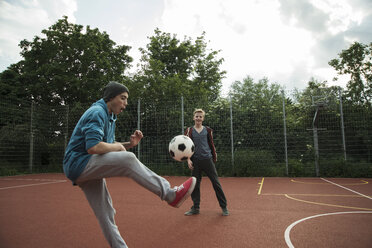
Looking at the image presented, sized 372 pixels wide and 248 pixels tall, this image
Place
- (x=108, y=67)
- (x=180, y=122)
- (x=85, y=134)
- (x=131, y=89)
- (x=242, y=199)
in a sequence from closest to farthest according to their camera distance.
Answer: (x=85, y=134), (x=242, y=199), (x=180, y=122), (x=131, y=89), (x=108, y=67)

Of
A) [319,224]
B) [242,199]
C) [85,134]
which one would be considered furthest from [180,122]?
[85,134]

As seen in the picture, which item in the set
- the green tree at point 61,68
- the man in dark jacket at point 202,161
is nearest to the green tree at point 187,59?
the green tree at point 61,68

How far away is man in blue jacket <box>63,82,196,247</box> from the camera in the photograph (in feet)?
6.27

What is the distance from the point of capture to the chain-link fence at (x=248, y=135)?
9195mm

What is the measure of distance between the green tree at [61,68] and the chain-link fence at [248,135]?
5.50m

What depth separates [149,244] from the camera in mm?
2785

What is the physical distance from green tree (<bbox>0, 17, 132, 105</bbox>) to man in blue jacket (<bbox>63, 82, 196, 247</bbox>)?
53.0 feet

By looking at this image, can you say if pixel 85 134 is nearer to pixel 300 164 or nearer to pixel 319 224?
pixel 319 224

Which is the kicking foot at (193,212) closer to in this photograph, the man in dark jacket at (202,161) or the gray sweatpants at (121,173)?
the man in dark jacket at (202,161)

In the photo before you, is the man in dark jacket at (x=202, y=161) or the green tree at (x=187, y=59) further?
the green tree at (x=187, y=59)

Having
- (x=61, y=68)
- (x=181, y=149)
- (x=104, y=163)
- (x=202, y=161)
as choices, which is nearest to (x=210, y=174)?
(x=202, y=161)

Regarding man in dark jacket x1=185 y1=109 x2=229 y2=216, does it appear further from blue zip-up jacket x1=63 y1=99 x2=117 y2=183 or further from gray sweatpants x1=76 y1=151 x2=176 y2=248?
blue zip-up jacket x1=63 y1=99 x2=117 y2=183

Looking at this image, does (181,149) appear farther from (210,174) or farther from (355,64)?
(355,64)

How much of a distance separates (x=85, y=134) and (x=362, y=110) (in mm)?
10359
